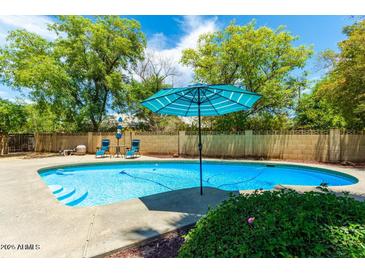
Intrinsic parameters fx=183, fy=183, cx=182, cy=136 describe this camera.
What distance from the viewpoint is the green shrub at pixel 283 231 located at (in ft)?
5.12

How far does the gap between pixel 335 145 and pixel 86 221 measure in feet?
38.3

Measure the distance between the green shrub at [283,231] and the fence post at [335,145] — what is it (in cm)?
929

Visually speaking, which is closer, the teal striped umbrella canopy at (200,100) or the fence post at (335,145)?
the teal striped umbrella canopy at (200,100)

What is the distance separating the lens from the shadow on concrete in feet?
10.7

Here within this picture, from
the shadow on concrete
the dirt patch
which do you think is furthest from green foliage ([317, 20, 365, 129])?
the dirt patch

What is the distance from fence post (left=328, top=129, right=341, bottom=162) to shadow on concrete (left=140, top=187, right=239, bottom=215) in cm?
883

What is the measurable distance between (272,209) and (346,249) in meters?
0.71

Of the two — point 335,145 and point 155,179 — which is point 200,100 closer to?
point 155,179

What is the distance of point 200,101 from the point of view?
15.3 feet

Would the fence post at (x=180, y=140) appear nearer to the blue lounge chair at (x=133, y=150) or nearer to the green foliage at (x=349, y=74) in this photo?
the blue lounge chair at (x=133, y=150)

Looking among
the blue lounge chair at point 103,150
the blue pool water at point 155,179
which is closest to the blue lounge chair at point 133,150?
the blue pool water at point 155,179

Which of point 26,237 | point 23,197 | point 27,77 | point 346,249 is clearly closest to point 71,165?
point 23,197

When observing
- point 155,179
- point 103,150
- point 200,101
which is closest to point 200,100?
point 200,101

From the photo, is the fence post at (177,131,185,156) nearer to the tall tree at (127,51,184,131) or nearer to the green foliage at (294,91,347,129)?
the tall tree at (127,51,184,131)
